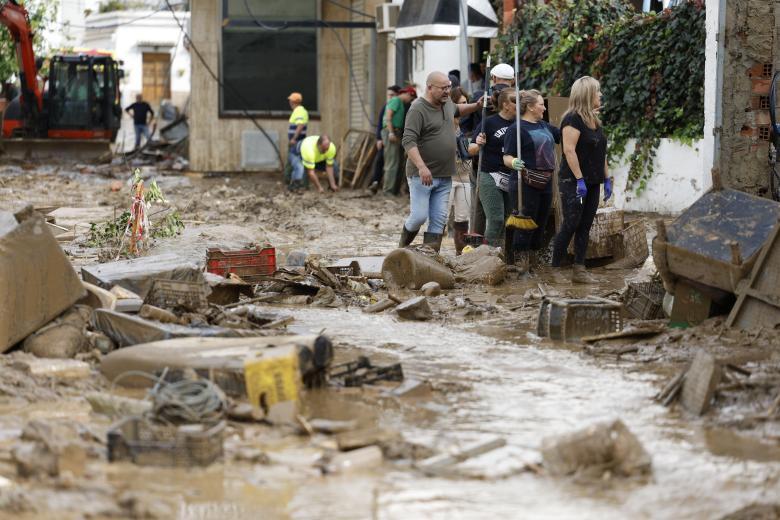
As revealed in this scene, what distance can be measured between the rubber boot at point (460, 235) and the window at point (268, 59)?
14510 mm

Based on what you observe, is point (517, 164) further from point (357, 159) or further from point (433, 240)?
point (357, 159)

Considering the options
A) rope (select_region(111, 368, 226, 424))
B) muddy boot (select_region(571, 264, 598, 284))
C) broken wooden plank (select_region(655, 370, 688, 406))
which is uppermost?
rope (select_region(111, 368, 226, 424))

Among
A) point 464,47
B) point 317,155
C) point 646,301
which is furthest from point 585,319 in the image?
point 317,155

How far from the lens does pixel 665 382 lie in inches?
299

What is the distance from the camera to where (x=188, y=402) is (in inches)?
251

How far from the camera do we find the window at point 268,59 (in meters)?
28.0

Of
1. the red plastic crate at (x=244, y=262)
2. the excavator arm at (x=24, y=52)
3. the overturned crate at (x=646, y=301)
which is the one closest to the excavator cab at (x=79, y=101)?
the excavator arm at (x=24, y=52)

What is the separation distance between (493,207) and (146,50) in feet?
158

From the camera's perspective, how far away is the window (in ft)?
92.0

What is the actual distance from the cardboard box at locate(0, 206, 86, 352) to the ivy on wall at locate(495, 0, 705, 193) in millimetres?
9521

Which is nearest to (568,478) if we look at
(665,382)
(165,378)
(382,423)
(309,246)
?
(382,423)

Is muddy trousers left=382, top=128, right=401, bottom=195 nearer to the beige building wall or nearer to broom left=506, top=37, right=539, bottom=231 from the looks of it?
the beige building wall

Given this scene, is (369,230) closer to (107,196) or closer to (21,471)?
(107,196)

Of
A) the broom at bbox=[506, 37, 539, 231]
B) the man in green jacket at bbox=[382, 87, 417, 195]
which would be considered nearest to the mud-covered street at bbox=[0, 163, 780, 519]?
the broom at bbox=[506, 37, 539, 231]
